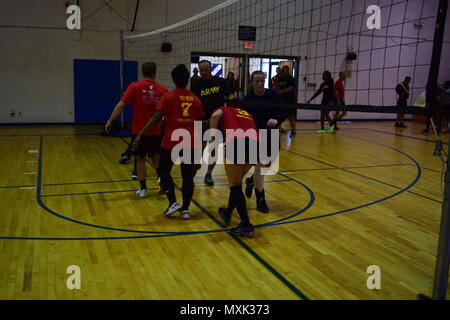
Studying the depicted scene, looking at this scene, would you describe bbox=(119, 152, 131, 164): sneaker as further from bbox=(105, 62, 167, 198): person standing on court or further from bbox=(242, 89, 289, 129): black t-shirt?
bbox=(242, 89, 289, 129): black t-shirt

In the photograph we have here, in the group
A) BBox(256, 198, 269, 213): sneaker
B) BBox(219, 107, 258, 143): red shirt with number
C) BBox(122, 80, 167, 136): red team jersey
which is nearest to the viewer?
BBox(219, 107, 258, 143): red shirt with number

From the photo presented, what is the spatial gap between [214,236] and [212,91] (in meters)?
2.27

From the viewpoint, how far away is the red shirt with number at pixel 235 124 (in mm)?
3871

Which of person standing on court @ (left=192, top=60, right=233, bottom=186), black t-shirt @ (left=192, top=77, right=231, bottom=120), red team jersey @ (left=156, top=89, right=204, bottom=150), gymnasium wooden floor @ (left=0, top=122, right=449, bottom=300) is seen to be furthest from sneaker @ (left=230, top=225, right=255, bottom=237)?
black t-shirt @ (left=192, top=77, right=231, bottom=120)

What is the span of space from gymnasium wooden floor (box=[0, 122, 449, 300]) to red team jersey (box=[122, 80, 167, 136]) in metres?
1.01

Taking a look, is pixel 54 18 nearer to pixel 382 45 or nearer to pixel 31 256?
pixel 31 256

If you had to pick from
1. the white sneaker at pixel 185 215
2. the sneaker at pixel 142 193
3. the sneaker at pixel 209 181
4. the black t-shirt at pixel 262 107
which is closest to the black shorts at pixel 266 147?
the black t-shirt at pixel 262 107

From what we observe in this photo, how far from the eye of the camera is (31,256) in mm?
3445

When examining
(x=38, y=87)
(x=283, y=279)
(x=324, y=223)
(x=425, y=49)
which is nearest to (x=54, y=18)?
(x=38, y=87)

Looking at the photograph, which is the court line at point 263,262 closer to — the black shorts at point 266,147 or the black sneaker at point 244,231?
the black sneaker at point 244,231

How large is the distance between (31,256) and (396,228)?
11.8 feet

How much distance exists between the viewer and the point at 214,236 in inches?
159

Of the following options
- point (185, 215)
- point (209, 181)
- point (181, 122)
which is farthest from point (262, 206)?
point (181, 122)

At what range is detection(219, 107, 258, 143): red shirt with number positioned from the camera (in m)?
3.87
